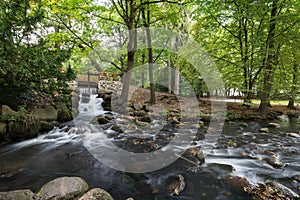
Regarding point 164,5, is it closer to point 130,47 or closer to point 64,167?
point 130,47

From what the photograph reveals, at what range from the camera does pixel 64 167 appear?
2908 mm

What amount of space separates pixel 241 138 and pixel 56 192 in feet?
16.0

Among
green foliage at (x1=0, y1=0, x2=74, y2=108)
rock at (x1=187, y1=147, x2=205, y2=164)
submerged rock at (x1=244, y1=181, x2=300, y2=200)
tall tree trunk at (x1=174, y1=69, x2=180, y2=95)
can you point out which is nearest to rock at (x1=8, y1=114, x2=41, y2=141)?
green foliage at (x1=0, y1=0, x2=74, y2=108)

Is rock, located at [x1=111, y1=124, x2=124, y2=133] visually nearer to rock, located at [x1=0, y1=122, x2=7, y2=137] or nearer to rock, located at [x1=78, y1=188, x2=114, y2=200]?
rock, located at [x1=0, y1=122, x2=7, y2=137]

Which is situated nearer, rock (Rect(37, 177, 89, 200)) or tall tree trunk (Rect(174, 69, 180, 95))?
rock (Rect(37, 177, 89, 200))

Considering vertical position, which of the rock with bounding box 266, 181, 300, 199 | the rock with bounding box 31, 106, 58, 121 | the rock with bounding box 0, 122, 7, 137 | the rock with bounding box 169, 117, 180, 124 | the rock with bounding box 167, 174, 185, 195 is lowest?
the rock with bounding box 167, 174, 185, 195

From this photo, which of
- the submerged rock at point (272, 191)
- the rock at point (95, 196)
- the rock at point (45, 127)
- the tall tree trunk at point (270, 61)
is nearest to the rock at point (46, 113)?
the rock at point (45, 127)

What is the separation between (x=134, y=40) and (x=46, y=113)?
16.4ft

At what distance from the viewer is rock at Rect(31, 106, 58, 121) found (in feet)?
16.1

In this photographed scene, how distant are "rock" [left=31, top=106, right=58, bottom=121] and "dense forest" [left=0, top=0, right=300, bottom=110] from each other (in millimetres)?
424

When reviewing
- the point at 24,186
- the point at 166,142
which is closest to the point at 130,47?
the point at 166,142

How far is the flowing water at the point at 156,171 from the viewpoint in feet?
7.63

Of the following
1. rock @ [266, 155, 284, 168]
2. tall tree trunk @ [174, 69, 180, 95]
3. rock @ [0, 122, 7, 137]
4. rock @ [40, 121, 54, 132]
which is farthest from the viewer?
tall tree trunk @ [174, 69, 180, 95]

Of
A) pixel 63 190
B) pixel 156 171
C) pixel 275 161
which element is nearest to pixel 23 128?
pixel 63 190
